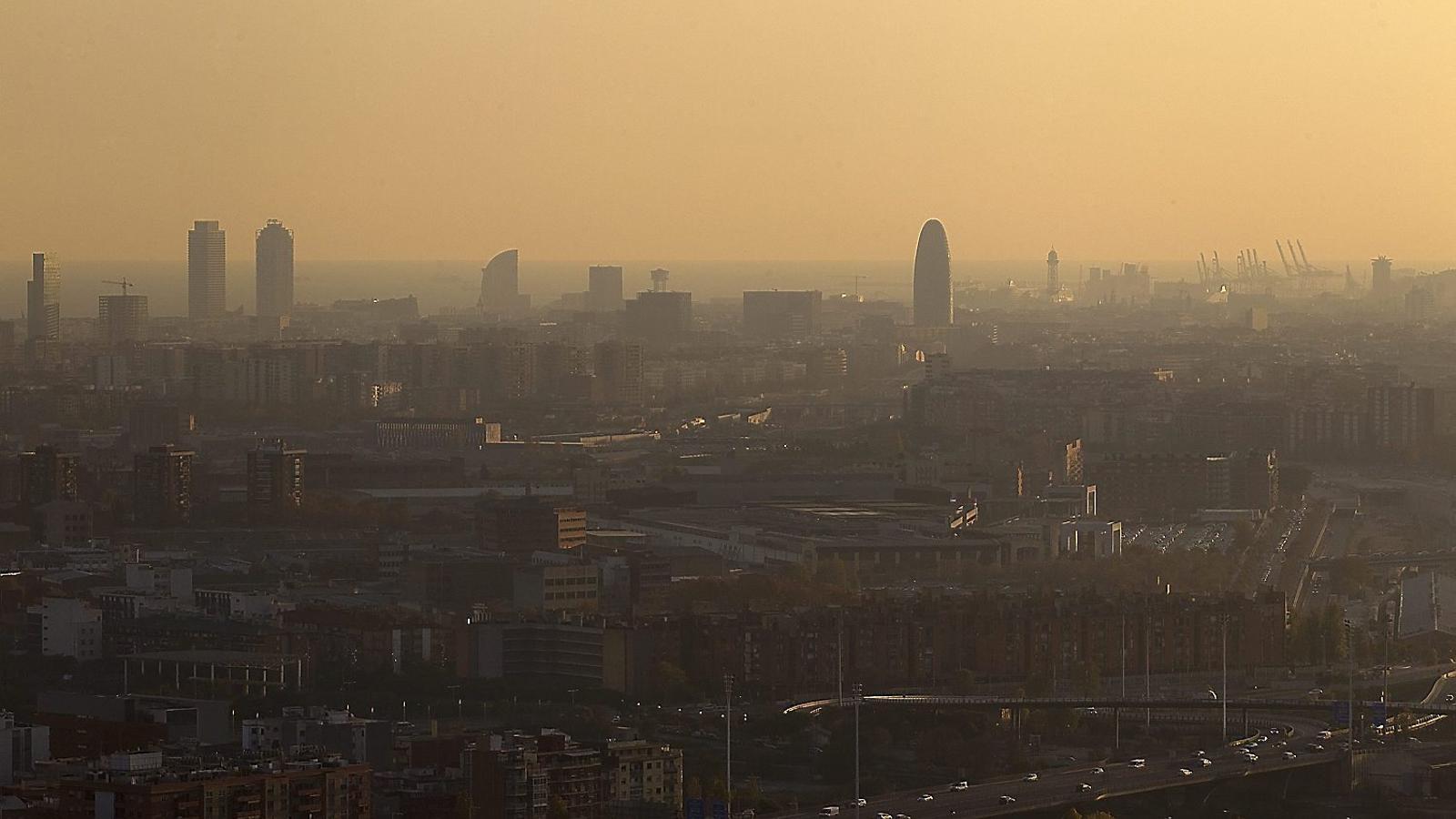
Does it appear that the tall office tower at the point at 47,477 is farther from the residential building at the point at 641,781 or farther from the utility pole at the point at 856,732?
the residential building at the point at 641,781

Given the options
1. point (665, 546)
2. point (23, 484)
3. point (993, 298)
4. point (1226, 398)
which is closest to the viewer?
point (665, 546)

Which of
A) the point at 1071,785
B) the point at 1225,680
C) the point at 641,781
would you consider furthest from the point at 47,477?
the point at 641,781

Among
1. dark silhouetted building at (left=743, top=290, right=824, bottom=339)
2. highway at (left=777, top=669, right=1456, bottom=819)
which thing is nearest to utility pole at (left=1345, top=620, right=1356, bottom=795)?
highway at (left=777, top=669, right=1456, bottom=819)

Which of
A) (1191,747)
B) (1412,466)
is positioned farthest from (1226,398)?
(1191,747)

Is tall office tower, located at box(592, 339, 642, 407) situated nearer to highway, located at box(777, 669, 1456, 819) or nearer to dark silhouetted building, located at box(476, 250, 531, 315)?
dark silhouetted building, located at box(476, 250, 531, 315)

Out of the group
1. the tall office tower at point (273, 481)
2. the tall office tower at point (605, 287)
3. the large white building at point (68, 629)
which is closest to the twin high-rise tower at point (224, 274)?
the tall office tower at point (605, 287)

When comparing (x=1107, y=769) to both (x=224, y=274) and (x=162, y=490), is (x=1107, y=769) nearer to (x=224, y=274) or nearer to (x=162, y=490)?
(x=162, y=490)

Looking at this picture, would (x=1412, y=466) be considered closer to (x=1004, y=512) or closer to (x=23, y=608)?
(x=1004, y=512)
